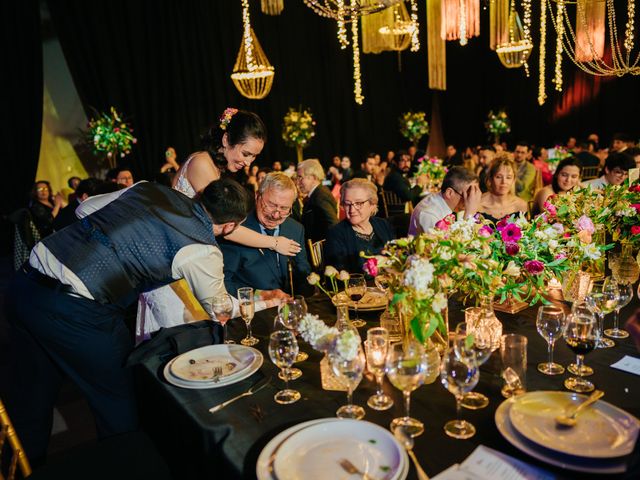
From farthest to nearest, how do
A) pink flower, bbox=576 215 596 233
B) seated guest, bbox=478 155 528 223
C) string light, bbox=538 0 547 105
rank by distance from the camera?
string light, bbox=538 0 547 105
seated guest, bbox=478 155 528 223
pink flower, bbox=576 215 596 233

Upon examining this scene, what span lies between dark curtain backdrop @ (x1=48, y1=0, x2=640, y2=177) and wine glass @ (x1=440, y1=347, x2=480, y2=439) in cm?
872

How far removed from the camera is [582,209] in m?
2.56

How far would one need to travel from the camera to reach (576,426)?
1258 millimetres

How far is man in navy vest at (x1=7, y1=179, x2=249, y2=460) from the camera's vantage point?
196cm

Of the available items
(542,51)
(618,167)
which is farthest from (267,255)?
(542,51)

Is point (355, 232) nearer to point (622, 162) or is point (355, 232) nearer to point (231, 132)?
point (231, 132)

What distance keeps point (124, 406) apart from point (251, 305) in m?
0.67

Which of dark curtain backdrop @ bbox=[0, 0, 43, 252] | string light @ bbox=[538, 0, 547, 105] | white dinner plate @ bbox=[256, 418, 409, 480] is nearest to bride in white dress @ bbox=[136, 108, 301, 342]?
white dinner plate @ bbox=[256, 418, 409, 480]

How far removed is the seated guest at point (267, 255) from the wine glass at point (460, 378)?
1748 mm

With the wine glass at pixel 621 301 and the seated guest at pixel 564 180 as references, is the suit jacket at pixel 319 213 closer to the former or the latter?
the seated guest at pixel 564 180

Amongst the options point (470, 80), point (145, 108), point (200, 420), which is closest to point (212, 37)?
point (145, 108)

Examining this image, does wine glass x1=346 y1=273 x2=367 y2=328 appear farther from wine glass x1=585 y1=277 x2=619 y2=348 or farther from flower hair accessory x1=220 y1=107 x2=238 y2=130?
flower hair accessory x1=220 y1=107 x2=238 y2=130

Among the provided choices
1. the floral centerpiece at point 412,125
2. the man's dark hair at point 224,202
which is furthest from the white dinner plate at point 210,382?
the floral centerpiece at point 412,125

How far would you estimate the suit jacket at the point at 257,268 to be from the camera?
2.97 meters
